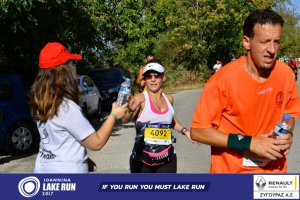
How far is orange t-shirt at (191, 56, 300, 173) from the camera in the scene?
9.90ft

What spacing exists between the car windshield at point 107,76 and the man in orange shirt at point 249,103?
55.4 ft

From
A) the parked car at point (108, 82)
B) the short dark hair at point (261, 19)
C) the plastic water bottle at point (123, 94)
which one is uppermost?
the parked car at point (108, 82)

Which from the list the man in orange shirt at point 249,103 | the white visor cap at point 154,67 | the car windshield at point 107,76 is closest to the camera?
the man in orange shirt at point 249,103

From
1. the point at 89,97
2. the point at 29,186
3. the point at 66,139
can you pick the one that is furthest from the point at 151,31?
the point at 29,186

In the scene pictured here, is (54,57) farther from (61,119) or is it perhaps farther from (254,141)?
(254,141)

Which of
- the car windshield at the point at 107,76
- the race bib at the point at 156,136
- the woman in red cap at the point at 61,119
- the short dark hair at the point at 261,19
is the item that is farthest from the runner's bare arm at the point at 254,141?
the car windshield at the point at 107,76

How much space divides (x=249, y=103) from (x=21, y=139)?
25.4 feet

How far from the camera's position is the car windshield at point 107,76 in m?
19.9

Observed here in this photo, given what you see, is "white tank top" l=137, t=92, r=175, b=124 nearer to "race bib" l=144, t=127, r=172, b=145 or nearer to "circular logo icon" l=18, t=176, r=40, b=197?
"race bib" l=144, t=127, r=172, b=145

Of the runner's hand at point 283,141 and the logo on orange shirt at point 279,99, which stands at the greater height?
the logo on orange shirt at point 279,99

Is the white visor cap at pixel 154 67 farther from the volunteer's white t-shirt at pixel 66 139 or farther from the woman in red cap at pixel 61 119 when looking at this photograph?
the volunteer's white t-shirt at pixel 66 139

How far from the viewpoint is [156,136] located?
5.21 m

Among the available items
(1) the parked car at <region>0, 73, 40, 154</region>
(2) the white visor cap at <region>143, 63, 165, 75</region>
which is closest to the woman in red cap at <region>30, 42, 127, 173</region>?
(2) the white visor cap at <region>143, 63, 165, 75</region>

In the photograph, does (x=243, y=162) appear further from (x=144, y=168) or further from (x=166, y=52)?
(x=166, y=52)
